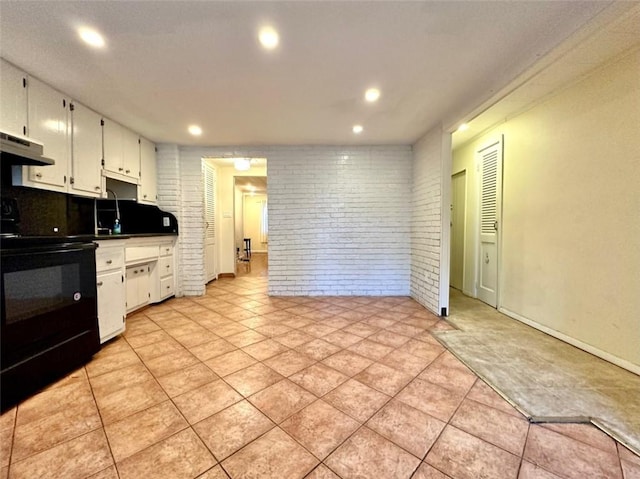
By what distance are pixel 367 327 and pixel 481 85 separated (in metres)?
2.60

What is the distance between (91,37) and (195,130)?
1.69 metres

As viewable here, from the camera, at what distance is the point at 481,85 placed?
237 cm

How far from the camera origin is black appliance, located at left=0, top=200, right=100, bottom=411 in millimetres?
1569

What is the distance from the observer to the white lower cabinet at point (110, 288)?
2.30 meters

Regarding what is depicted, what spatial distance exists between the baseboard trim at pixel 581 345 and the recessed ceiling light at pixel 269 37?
3.53 metres

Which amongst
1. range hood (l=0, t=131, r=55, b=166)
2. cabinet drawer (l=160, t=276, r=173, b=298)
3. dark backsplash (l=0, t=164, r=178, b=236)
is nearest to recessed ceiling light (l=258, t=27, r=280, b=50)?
range hood (l=0, t=131, r=55, b=166)

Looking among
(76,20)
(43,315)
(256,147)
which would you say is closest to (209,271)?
(256,147)

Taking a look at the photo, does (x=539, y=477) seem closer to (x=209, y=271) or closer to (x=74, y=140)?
(x=74, y=140)

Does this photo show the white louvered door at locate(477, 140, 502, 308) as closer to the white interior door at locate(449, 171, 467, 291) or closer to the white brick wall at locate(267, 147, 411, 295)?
the white interior door at locate(449, 171, 467, 291)

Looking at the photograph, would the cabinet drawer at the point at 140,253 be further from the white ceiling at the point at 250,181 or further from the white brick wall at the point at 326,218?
the white ceiling at the point at 250,181

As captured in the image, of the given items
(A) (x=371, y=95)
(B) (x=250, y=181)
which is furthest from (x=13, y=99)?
(B) (x=250, y=181)

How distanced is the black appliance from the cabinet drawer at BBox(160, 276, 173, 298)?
62.4 inches

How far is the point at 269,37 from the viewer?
1744mm

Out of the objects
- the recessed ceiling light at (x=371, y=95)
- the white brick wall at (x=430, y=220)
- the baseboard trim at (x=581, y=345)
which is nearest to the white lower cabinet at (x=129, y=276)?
the recessed ceiling light at (x=371, y=95)
